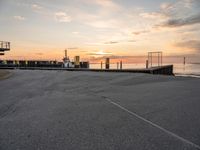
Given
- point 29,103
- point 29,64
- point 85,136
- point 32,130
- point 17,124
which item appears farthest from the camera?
point 29,64

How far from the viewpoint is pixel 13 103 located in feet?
30.1

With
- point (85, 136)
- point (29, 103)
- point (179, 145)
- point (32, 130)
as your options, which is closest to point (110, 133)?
point (85, 136)

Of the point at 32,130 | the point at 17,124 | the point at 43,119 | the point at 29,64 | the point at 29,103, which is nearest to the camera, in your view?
the point at 32,130

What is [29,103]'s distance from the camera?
9.16 m

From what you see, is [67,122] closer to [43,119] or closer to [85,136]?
[43,119]

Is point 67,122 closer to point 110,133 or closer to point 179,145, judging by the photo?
point 110,133

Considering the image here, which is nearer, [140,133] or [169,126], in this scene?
[140,133]

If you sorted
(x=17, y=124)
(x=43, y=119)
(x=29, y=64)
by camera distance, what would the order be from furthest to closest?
1. (x=29, y=64)
2. (x=43, y=119)
3. (x=17, y=124)

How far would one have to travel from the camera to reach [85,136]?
16.3 ft

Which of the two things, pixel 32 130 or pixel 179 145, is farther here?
pixel 32 130

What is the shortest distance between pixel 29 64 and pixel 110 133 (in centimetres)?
5481

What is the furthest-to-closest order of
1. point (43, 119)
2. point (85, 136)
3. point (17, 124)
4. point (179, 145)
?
point (43, 119) < point (17, 124) < point (85, 136) < point (179, 145)

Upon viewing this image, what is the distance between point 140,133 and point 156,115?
1832 mm

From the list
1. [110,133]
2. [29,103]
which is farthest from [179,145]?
[29,103]
